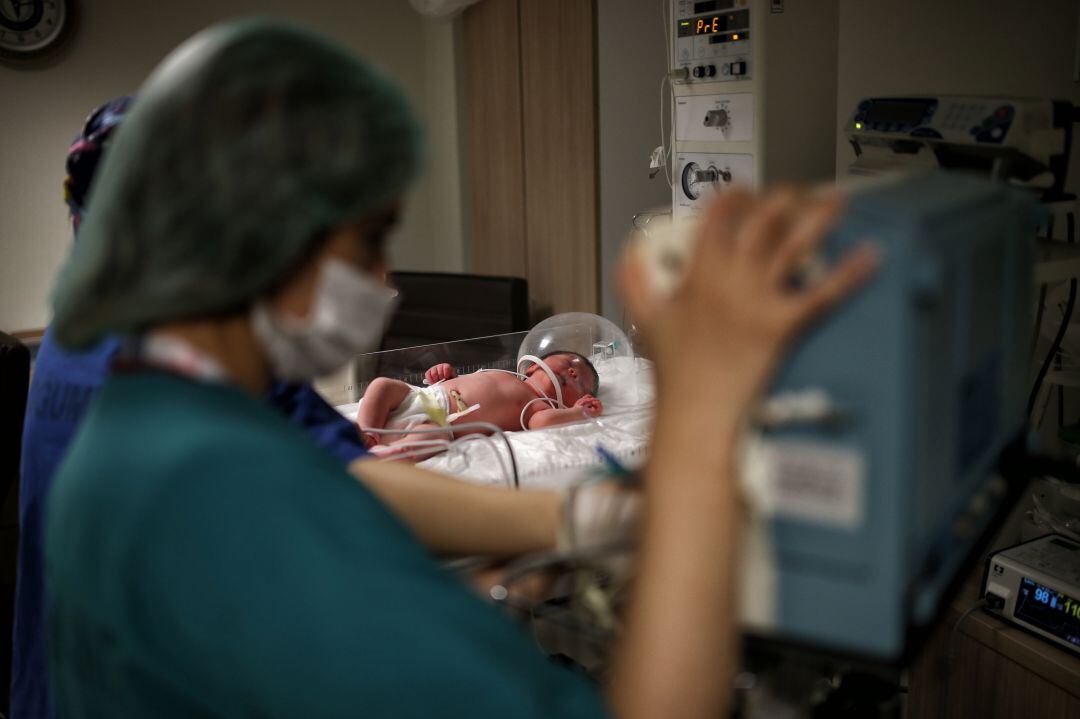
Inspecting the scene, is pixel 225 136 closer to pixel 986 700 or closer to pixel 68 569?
pixel 68 569

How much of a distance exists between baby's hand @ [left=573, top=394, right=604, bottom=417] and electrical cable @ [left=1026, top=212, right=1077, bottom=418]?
3.06ft

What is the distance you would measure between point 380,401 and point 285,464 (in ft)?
5.35

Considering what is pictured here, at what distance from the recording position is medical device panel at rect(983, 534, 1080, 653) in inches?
63.7

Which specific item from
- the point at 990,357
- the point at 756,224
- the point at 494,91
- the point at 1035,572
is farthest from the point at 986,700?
the point at 494,91

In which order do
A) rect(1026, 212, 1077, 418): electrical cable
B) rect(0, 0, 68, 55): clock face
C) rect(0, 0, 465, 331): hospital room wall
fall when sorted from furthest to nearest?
rect(0, 0, 465, 331): hospital room wall → rect(0, 0, 68, 55): clock face → rect(1026, 212, 1077, 418): electrical cable

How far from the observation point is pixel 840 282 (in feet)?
1.93

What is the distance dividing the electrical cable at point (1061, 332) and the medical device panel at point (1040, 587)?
0.27 m

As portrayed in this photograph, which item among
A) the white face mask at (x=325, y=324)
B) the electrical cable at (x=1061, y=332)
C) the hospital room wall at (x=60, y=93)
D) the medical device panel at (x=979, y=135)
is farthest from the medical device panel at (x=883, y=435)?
the hospital room wall at (x=60, y=93)

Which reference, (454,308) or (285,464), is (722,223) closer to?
(285,464)

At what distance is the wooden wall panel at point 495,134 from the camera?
400cm

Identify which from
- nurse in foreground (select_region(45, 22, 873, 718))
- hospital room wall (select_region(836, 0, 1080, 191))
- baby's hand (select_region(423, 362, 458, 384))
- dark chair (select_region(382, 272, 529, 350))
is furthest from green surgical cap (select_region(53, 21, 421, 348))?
dark chair (select_region(382, 272, 529, 350))

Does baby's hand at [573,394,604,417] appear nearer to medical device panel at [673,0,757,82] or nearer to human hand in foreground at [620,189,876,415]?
medical device panel at [673,0,757,82]

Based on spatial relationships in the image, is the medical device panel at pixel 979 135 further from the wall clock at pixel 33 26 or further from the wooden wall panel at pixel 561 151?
the wall clock at pixel 33 26

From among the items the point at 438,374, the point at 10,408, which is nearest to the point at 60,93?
the point at 10,408
